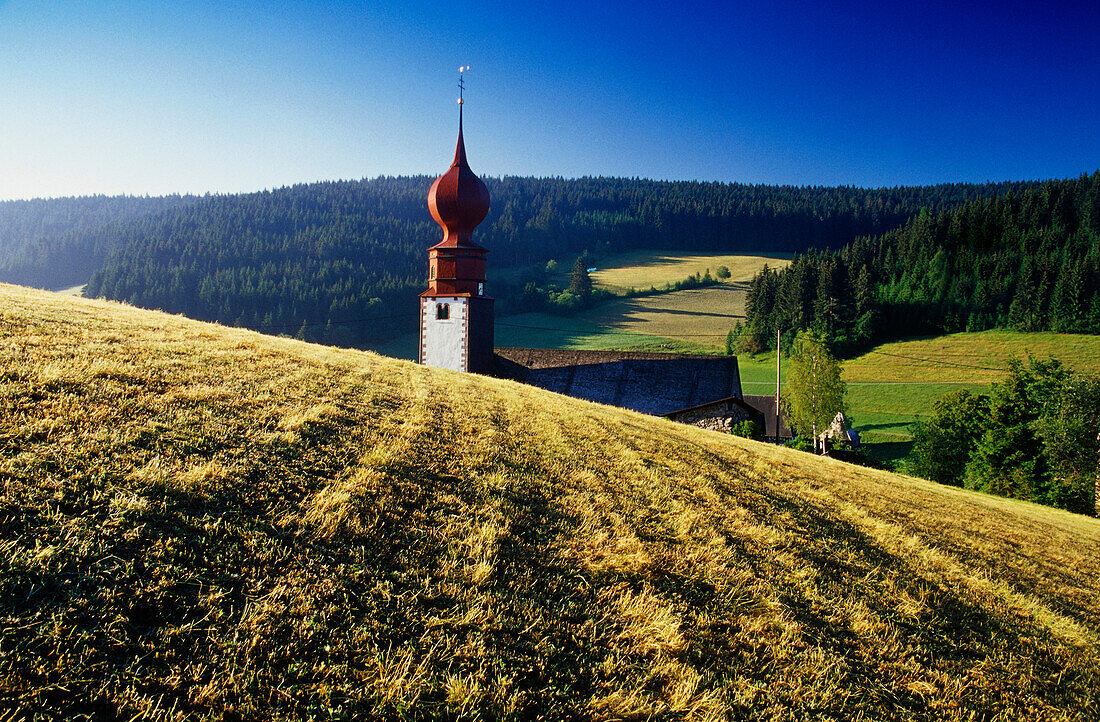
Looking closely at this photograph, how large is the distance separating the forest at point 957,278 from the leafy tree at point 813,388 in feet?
111

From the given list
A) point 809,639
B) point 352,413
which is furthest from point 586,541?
point 352,413

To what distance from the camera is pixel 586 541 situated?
4.95 m

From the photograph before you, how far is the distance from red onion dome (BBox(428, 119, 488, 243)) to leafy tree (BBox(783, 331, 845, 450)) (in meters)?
25.6

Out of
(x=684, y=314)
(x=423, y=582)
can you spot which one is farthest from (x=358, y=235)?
(x=423, y=582)

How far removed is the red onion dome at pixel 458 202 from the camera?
26188 millimetres

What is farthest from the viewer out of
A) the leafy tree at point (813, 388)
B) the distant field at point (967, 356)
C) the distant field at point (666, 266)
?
the distant field at point (666, 266)

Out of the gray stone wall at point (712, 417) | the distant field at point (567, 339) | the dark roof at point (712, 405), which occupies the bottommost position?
the distant field at point (567, 339)

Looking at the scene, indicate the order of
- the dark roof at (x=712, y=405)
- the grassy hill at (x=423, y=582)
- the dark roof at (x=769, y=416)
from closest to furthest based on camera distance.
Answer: the grassy hill at (x=423, y=582)
the dark roof at (x=712, y=405)
the dark roof at (x=769, y=416)

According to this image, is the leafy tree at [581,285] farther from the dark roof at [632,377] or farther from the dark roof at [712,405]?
the dark roof at [712,405]

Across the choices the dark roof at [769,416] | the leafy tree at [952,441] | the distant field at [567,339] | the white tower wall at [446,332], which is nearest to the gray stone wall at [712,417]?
the white tower wall at [446,332]

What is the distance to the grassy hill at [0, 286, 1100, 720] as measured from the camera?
2859mm

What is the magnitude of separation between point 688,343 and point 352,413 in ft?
232

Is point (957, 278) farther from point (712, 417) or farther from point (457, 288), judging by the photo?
point (457, 288)

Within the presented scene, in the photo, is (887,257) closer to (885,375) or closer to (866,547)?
(885,375)
